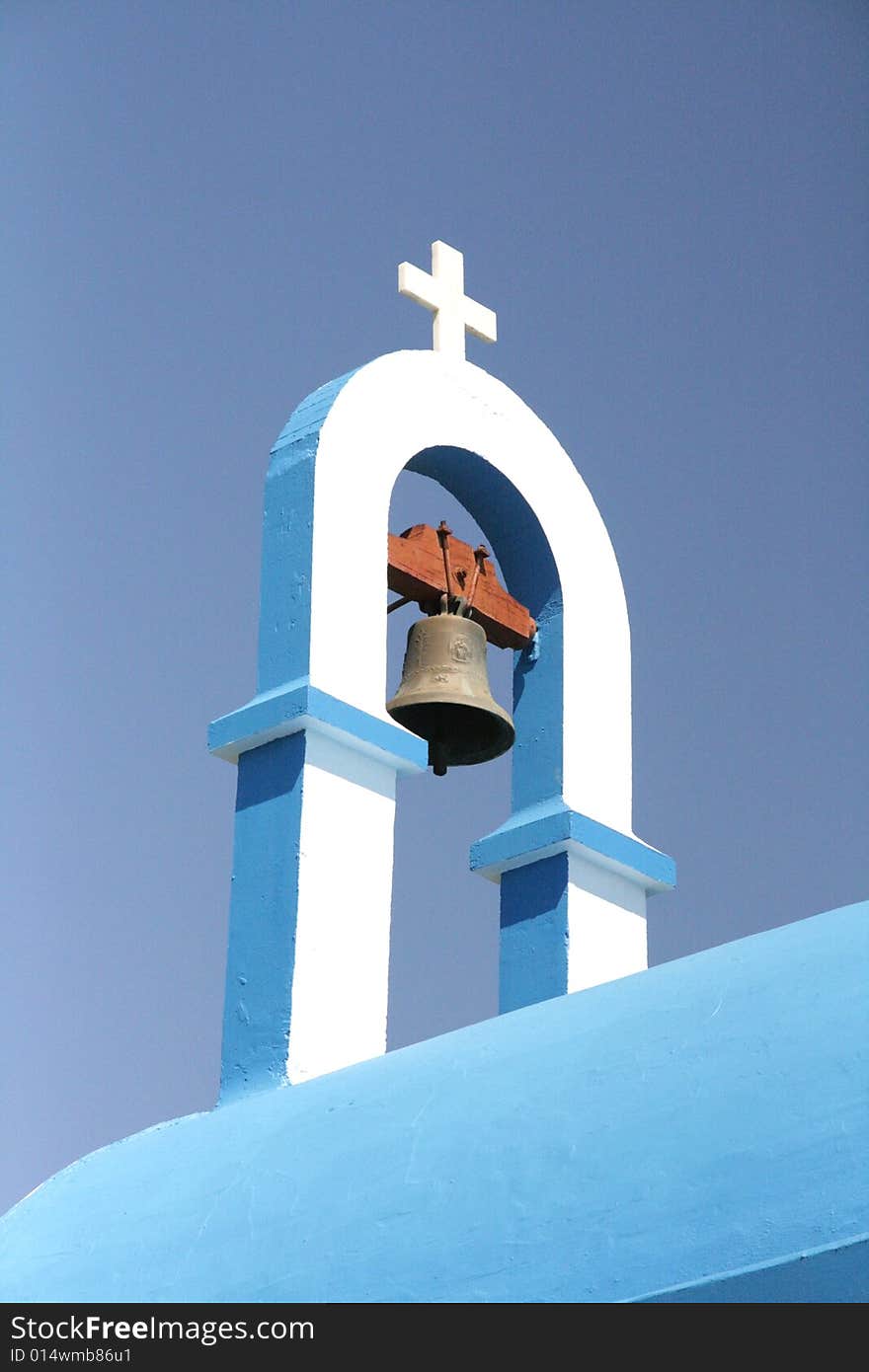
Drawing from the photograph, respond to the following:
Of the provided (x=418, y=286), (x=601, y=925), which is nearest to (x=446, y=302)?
(x=418, y=286)

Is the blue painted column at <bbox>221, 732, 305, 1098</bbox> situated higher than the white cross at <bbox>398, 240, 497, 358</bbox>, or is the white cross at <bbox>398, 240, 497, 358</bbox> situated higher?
the white cross at <bbox>398, 240, 497, 358</bbox>

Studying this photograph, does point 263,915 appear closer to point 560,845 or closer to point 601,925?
point 560,845

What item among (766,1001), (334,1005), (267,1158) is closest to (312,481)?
(334,1005)

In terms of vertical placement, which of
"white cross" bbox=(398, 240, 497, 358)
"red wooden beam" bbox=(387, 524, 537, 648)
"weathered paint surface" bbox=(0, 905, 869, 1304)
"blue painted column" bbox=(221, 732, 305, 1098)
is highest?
"white cross" bbox=(398, 240, 497, 358)

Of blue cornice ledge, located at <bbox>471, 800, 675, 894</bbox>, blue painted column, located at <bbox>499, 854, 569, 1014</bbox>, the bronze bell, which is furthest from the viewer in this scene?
the bronze bell

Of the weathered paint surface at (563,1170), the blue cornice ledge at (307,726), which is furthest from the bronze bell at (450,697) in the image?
the weathered paint surface at (563,1170)

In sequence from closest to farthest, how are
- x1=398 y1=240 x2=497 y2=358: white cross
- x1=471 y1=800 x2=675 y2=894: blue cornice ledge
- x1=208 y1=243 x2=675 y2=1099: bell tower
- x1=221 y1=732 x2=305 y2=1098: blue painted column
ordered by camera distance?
1. x1=221 y1=732 x2=305 y2=1098: blue painted column
2. x1=208 y1=243 x2=675 y2=1099: bell tower
3. x1=471 y1=800 x2=675 y2=894: blue cornice ledge
4. x1=398 y1=240 x2=497 y2=358: white cross

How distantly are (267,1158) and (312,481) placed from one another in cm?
241

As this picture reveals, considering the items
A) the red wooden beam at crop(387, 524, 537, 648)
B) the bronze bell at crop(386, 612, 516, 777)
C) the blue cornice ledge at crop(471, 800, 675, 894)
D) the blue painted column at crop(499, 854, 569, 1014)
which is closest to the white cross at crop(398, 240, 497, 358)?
the red wooden beam at crop(387, 524, 537, 648)

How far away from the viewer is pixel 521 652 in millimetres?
7094

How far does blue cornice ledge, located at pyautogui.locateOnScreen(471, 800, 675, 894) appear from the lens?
6547 mm

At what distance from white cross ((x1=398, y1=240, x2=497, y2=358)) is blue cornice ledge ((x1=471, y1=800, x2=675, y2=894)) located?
171 cm

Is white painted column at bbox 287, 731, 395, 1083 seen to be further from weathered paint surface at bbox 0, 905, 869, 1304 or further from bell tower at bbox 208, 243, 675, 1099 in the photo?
weathered paint surface at bbox 0, 905, 869, 1304

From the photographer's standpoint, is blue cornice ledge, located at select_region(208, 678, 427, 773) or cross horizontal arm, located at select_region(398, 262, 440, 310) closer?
blue cornice ledge, located at select_region(208, 678, 427, 773)
